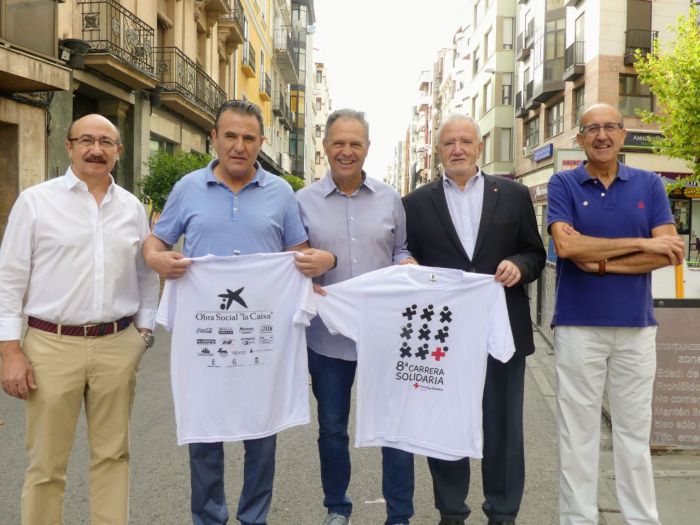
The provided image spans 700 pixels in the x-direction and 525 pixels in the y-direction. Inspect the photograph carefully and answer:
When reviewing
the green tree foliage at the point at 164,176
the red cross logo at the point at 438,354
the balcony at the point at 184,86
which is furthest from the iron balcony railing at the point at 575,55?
the red cross logo at the point at 438,354

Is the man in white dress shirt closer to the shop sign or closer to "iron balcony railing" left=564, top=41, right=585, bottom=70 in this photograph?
the shop sign

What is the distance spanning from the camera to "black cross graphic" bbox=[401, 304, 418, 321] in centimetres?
369

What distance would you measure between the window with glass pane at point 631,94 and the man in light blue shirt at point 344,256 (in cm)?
2617

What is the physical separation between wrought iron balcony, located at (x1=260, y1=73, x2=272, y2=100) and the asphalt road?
2993cm

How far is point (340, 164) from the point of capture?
3.70 m

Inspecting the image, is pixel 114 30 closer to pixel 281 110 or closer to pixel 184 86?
pixel 184 86

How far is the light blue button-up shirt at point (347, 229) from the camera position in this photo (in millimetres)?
3742

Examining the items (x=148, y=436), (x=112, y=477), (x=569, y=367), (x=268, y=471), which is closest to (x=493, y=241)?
(x=569, y=367)

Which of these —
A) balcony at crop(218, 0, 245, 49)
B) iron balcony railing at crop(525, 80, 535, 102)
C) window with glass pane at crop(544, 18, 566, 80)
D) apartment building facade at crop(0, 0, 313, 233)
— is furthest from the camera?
iron balcony railing at crop(525, 80, 535, 102)

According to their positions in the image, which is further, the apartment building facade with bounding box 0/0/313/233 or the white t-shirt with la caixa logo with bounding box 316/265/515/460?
the apartment building facade with bounding box 0/0/313/233

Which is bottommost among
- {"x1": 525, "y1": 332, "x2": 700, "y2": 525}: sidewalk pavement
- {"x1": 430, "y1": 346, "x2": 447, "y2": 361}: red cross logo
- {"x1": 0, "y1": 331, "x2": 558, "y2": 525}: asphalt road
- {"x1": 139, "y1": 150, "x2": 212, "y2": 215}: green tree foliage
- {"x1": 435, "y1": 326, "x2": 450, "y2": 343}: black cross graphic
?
{"x1": 0, "y1": 331, "x2": 558, "y2": 525}: asphalt road

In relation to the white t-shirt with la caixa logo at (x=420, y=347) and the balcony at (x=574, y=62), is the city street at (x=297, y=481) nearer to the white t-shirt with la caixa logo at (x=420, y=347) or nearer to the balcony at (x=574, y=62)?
the white t-shirt with la caixa logo at (x=420, y=347)

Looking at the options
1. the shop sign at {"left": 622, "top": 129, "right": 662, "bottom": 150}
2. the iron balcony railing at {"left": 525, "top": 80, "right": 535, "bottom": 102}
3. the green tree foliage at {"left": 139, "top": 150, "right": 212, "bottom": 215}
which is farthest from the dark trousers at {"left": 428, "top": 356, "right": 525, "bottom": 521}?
the iron balcony railing at {"left": 525, "top": 80, "right": 535, "bottom": 102}

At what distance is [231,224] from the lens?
11.1 ft
